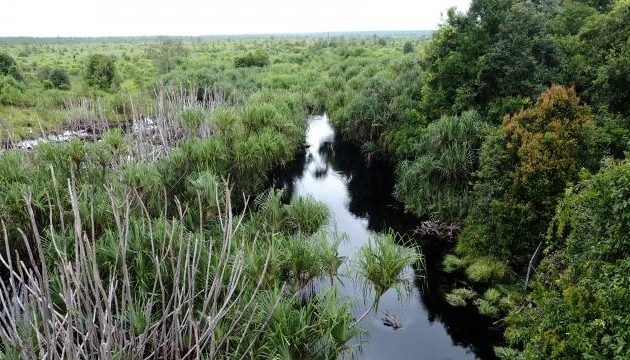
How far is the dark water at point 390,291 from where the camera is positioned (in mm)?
10828

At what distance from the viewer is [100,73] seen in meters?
38.0

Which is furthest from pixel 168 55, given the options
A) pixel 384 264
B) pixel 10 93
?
pixel 384 264

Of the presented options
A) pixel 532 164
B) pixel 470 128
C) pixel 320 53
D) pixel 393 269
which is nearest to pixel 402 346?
pixel 393 269

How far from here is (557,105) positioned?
11820mm

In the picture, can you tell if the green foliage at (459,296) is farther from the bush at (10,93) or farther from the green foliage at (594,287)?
the bush at (10,93)

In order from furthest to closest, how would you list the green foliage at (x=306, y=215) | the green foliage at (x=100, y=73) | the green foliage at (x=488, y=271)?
1. the green foliage at (x=100, y=73)
2. the green foliage at (x=488, y=271)
3. the green foliage at (x=306, y=215)

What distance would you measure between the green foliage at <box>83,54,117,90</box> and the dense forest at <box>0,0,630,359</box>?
1990 centimetres

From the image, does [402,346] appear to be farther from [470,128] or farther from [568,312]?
[470,128]

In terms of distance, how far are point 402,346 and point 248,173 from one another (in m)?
8.96

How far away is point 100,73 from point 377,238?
35470mm

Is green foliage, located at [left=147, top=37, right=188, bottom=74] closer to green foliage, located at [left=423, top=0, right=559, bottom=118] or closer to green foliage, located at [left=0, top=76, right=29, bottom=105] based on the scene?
green foliage, located at [left=0, top=76, right=29, bottom=105]

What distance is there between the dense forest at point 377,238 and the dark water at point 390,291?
0.51 m

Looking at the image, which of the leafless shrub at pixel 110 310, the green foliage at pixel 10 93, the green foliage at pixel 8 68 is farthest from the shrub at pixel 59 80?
the leafless shrub at pixel 110 310

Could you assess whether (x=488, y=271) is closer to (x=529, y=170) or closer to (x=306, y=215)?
(x=529, y=170)
